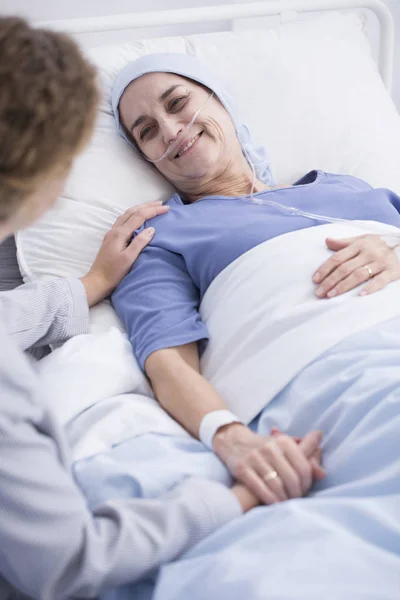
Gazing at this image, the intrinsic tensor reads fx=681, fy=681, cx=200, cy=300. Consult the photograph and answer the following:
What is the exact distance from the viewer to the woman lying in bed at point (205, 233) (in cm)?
108

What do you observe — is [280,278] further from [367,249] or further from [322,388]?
[322,388]

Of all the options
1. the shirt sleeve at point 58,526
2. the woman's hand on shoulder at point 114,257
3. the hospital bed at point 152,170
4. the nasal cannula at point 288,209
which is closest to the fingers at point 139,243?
the woman's hand on shoulder at point 114,257

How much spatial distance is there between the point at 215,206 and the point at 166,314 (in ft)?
1.16

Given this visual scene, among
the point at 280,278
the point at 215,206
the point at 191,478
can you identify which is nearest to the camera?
the point at 191,478

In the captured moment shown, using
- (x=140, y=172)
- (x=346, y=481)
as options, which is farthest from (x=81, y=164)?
(x=346, y=481)

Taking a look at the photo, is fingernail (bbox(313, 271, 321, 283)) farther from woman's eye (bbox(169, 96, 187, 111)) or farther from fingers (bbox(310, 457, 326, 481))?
woman's eye (bbox(169, 96, 187, 111))

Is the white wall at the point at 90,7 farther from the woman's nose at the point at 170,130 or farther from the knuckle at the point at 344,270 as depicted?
the knuckle at the point at 344,270

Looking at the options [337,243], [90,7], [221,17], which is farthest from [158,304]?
[90,7]

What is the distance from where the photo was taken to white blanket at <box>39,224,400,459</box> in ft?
3.67

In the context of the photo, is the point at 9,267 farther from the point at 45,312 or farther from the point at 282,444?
the point at 282,444

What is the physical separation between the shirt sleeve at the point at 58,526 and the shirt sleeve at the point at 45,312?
454 millimetres

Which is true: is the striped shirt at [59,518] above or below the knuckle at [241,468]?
above

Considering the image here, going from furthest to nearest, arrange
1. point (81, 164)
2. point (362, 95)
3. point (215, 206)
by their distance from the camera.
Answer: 1. point (362, 95)
2. point (81, 164)
3. point (215, 206)

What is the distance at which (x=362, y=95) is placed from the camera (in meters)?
2.00
